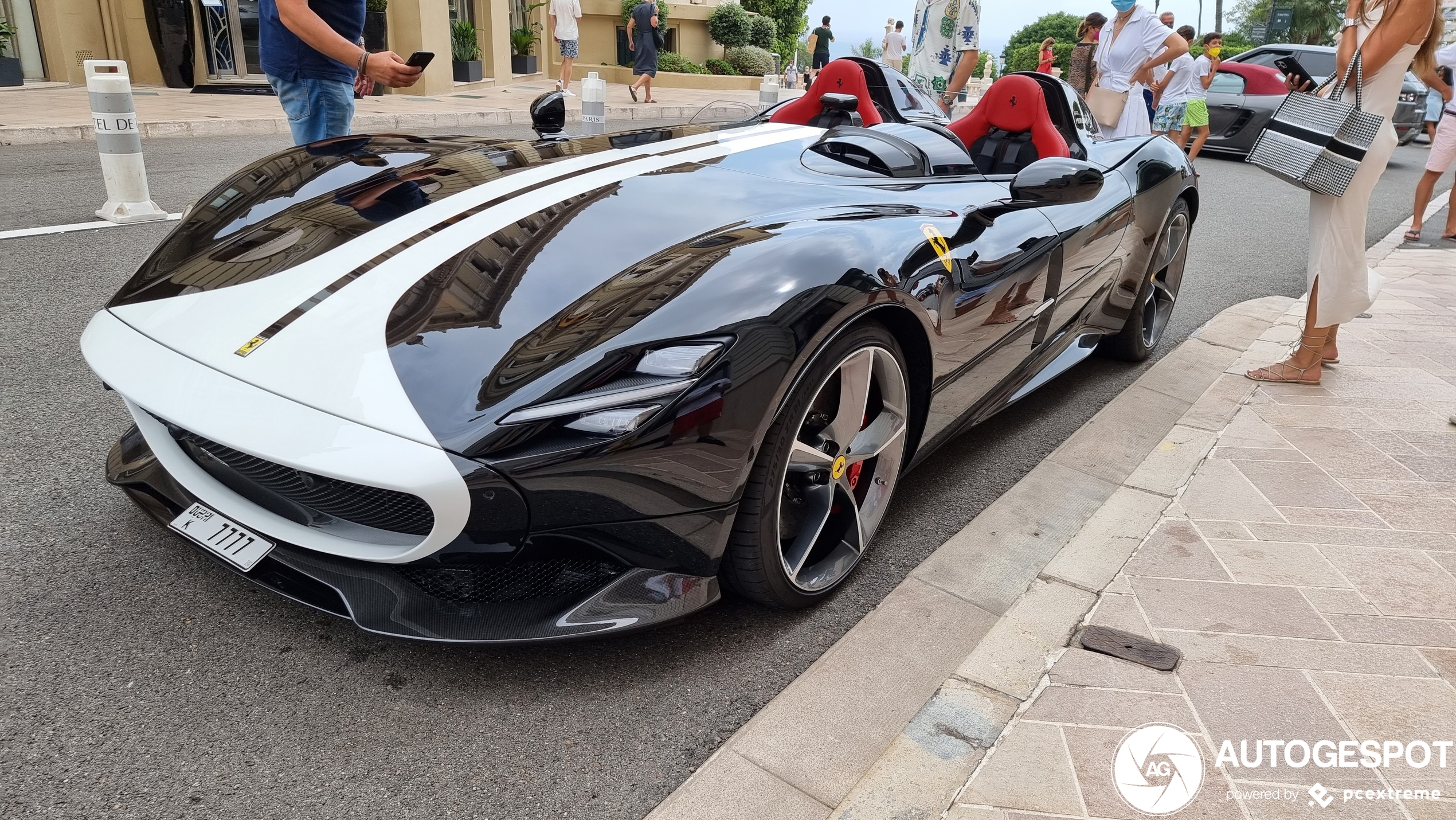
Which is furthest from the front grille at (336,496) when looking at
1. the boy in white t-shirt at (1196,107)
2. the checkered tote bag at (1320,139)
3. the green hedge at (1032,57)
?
the green hedge at (1032,57)

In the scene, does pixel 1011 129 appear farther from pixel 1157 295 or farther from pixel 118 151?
pixel 118 151

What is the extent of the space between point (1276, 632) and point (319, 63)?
3.64 metres

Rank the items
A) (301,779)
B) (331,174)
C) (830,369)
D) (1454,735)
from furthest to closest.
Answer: (331,174) < (830,369) < (1454,735) < (301,779)

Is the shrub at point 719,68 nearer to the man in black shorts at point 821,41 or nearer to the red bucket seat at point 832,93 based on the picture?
the man in black shorts at point 821,41

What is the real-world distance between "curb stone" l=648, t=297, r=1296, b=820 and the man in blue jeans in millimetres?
2418

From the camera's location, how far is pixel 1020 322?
276cm

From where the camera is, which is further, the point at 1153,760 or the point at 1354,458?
the point at 1354,458

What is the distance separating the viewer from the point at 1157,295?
4246 millimetres

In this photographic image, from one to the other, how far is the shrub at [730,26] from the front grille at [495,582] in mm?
25550

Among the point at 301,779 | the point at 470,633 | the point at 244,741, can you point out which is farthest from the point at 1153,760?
the point at 244,741

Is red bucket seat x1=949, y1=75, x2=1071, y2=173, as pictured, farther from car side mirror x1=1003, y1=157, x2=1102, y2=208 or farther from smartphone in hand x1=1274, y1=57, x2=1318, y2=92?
smartphone in hand x1=1274, y1=57, x2=1318, y2=92

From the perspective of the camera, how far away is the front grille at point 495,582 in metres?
1.72

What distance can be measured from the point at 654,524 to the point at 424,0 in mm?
14713

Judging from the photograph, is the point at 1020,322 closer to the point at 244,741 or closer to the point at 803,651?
the point at 803,651
